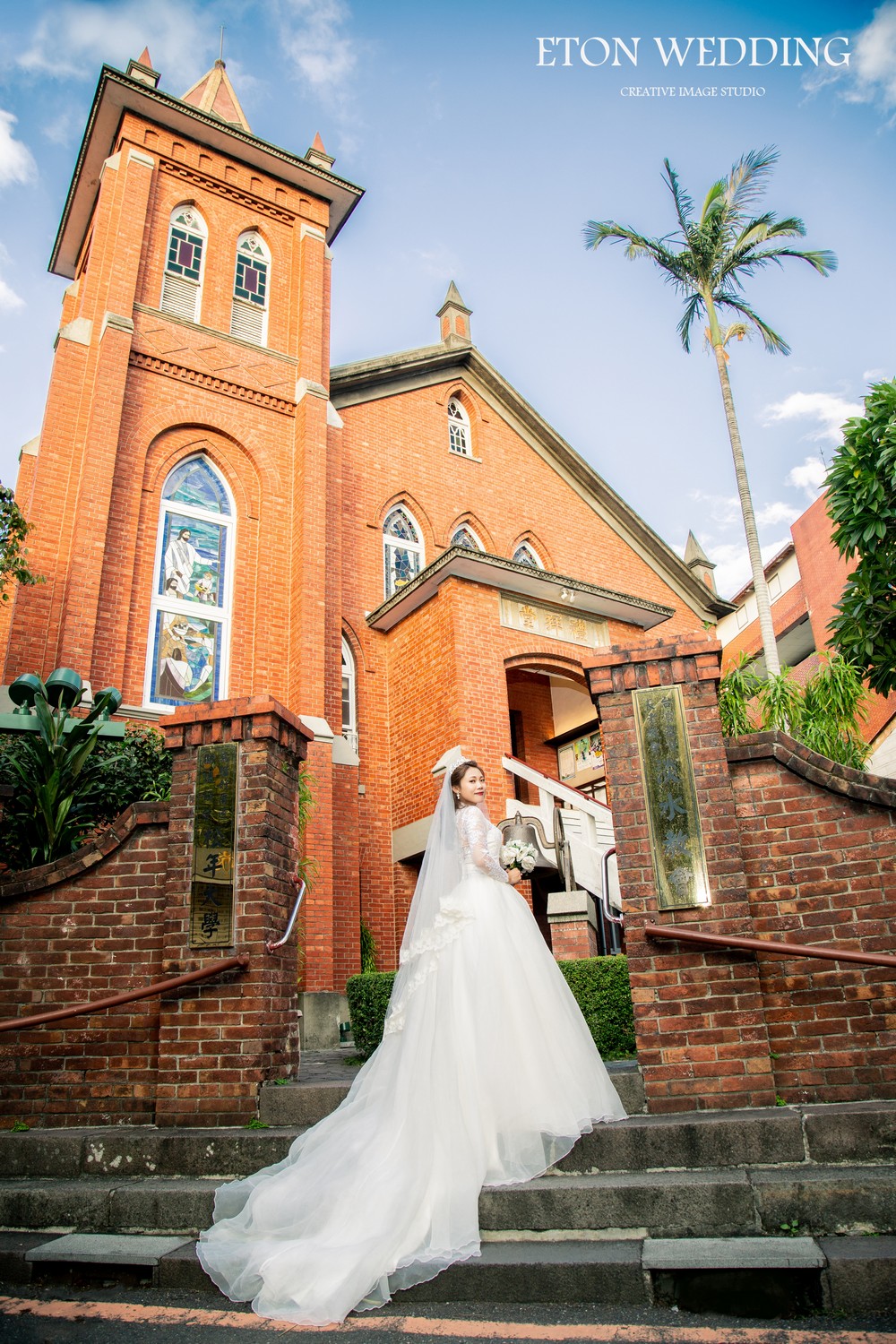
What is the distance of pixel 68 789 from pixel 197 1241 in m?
3.81

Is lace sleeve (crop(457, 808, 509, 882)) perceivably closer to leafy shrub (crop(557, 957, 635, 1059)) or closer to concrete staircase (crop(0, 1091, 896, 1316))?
concrete staircase (crop(0, 1091, 896, 1316))

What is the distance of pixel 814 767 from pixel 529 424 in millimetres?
14932

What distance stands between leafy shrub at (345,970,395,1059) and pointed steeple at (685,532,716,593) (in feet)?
49.1

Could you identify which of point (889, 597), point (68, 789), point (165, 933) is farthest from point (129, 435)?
point (889, 597)

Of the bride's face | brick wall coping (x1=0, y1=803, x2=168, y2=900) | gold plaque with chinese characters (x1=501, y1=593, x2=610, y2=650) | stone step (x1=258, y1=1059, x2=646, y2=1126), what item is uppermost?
gold plaque with chinese characters (x1=501, y1=593, x2=610, y2=650)

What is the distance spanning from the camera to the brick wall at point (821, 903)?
4.18 metres

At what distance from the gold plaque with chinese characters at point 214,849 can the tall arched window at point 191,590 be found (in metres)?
6.34

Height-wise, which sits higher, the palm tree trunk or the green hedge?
the palm tree trunk

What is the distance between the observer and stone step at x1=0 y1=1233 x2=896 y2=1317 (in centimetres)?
290

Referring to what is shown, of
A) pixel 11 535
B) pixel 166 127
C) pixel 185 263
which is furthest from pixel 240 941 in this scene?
pixel 166 127

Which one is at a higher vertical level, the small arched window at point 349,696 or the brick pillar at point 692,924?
the small arched window at point 349,696

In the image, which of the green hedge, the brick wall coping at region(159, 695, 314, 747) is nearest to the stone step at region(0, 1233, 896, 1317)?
the brick wall coping at region(159, 695, 314, 747)

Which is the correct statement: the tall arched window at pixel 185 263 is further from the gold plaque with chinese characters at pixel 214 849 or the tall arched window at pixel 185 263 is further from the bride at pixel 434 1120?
the bride at pixel 434 1120

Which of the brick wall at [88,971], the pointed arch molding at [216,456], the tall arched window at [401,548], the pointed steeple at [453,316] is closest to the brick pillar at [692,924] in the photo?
the brick wall at [88,971]
